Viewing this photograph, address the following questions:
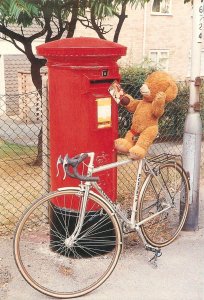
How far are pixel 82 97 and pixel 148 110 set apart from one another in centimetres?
55

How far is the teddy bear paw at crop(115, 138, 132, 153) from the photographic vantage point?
11.3 feet

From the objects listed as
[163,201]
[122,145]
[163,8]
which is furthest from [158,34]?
[122,145]

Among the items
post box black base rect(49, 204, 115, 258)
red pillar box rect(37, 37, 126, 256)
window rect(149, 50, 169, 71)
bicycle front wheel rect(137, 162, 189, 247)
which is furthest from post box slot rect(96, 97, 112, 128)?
window rect(149, 50, 169, 71)

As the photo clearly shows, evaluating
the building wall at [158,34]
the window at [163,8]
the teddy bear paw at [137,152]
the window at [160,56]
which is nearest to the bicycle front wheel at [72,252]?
the teddy bear paw at [137,152]

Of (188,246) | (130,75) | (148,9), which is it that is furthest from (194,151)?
(148,9)

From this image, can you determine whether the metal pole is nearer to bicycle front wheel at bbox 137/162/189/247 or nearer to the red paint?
bicycle front wheel at bbox 137/162/189/247

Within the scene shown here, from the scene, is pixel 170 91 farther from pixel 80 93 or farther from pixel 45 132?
pixel 45 132

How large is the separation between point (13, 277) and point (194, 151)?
193 centimetres

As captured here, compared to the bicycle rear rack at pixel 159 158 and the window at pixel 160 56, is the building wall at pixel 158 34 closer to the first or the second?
the window at pixel 160 56

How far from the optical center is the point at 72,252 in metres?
3.61

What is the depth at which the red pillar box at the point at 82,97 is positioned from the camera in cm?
317

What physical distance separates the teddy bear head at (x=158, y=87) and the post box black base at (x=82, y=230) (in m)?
1.06

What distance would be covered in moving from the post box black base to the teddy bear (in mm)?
625

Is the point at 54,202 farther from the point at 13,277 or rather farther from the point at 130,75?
the point at 130,75
